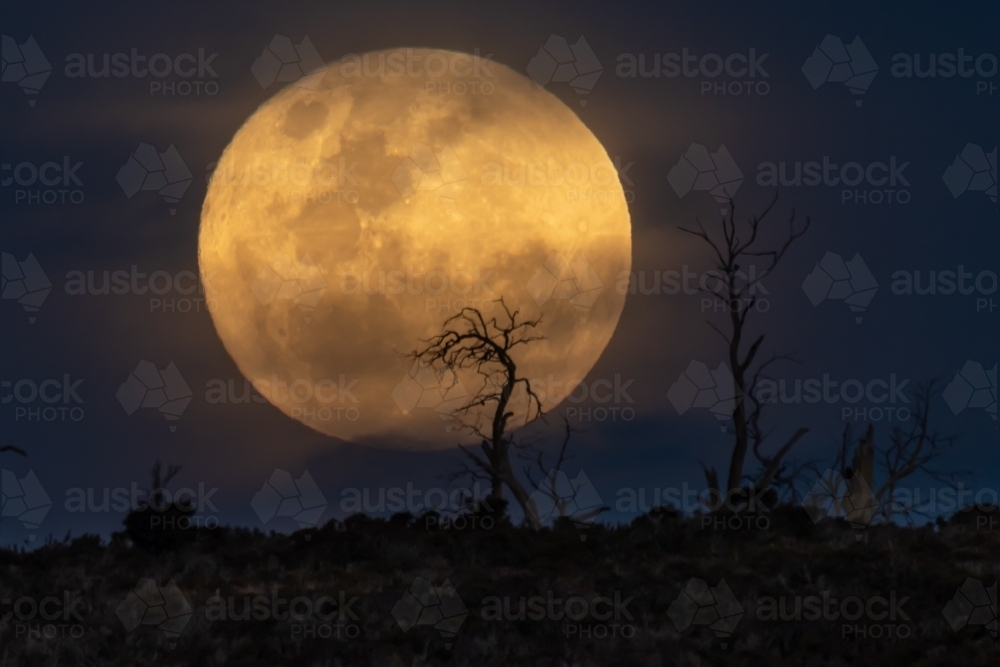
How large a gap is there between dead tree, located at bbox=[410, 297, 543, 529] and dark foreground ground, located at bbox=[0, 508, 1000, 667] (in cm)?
442

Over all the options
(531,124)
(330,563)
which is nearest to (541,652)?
(330,563)

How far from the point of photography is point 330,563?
28.5 metres

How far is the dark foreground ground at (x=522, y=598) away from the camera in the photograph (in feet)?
74.0

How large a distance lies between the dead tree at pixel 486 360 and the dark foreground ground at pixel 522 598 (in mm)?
4424

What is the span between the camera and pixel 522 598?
24812mm

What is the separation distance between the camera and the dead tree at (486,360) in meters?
33.9

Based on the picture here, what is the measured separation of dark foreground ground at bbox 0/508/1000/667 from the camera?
74.0 ft

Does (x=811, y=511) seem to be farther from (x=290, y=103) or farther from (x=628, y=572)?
(x=290, y=103)

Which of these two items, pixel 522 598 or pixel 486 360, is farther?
pixel 486 360

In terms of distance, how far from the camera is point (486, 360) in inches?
1358

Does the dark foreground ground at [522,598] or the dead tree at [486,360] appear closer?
the dark foreground ground at [522,598]

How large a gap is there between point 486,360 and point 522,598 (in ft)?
34.5

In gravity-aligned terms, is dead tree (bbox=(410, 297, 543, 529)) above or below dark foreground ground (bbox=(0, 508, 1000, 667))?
above

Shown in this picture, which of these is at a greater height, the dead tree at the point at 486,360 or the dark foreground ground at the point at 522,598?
the dead tree at the point at 486,360
